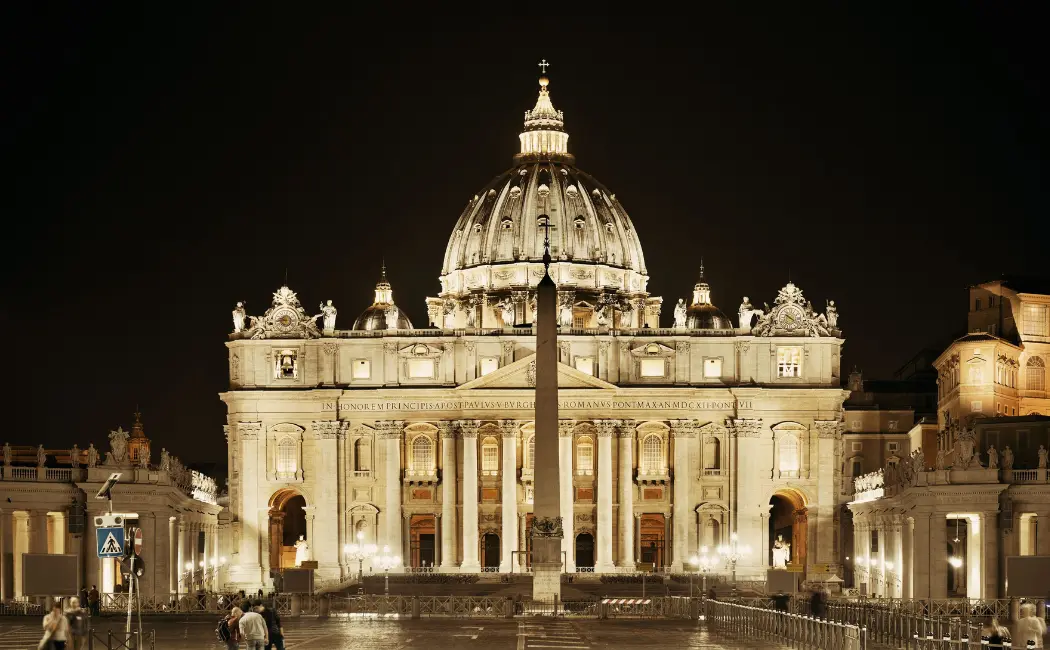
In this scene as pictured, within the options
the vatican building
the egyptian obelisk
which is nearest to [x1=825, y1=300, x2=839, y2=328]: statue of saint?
the vatican building

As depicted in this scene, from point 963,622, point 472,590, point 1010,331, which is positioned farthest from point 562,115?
point 963,622

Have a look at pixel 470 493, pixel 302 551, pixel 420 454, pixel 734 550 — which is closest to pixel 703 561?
pixel 734 550

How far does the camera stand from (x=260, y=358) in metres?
150

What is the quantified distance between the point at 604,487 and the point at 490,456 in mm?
8441

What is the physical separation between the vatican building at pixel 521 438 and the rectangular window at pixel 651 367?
0.31 feet

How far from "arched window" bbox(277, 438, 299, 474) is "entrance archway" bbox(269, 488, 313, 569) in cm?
146

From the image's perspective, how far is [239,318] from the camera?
149875mm

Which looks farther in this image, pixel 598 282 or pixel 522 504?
pixel 598 282

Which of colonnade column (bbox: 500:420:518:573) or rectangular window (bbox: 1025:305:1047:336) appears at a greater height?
rectangular window (bbox: 1025:305:1047:336)

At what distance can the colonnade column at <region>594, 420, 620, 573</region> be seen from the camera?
145m

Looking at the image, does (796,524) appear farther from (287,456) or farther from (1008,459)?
(1008,459)

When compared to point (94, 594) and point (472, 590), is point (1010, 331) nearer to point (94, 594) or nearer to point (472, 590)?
point (472, 590)

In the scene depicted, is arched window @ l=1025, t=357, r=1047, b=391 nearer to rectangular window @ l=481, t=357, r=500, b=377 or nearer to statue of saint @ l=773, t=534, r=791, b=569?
statue of saint @ l=773, t=534, r=791, b=569

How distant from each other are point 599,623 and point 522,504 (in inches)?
2518
